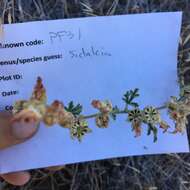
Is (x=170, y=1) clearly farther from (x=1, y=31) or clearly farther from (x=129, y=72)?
(x=1, y=31)

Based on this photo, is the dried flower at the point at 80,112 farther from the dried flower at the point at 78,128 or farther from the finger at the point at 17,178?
the finger at the point at 17,178

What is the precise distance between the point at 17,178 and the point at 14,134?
0.10 m

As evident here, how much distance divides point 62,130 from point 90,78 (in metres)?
0.08

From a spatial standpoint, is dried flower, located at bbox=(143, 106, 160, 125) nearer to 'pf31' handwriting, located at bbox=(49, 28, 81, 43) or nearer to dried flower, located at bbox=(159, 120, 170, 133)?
dried flower, located at bbox=(159, 120, 170, 133)

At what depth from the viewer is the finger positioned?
0.55m

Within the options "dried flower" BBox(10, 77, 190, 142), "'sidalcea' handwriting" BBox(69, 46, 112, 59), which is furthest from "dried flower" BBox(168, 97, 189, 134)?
"'sidalcea' handwriting" BBox(69, 46, 112, 59)

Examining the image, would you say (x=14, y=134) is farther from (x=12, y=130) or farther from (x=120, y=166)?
(x=120, y=166)

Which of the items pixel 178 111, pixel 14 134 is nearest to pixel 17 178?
pixel 14 134

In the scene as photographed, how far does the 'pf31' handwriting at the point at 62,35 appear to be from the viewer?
0.55 m

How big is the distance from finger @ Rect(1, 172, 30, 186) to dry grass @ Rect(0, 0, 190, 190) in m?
0.02

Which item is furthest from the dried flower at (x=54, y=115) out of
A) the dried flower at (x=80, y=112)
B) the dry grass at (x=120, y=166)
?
the dry grass at (x=120, y=166)

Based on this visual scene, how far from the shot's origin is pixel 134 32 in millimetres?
574

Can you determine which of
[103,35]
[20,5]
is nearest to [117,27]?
[103,35]

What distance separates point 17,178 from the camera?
55cm
